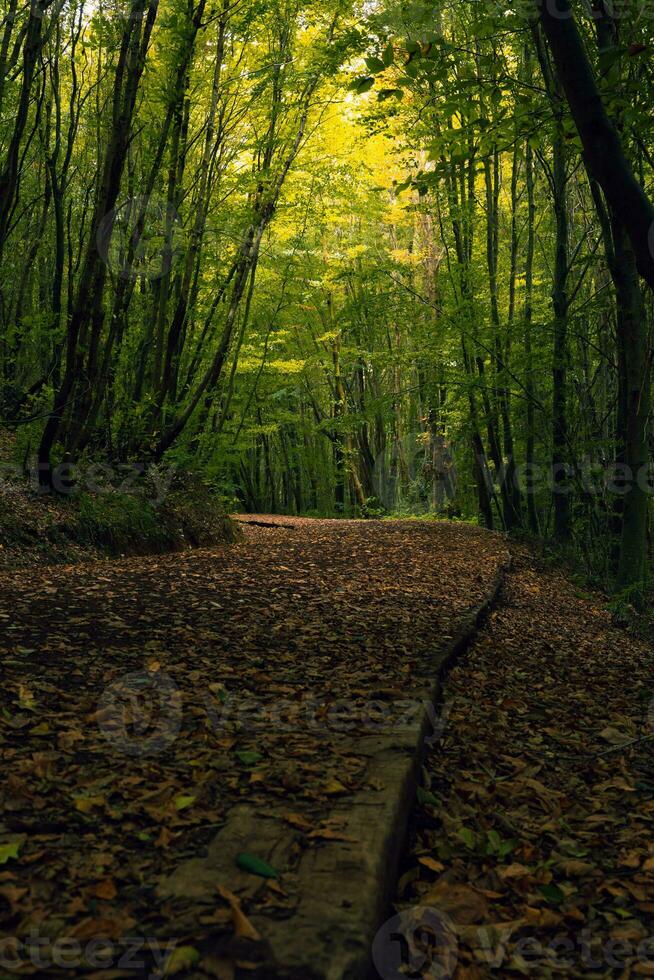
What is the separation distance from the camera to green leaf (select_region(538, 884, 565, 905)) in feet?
7.04

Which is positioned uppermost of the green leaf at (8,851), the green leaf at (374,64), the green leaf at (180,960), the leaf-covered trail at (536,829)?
the green leaf at (374,64)

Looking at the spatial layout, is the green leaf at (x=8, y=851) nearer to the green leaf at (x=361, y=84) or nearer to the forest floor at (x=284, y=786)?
the forest floor at (x=284, y=786)

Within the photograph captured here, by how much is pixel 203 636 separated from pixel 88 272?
4.54 meters

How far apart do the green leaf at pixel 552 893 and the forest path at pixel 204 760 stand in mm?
489

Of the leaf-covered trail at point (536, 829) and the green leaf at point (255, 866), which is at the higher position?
the green leaf at point (255, 866)

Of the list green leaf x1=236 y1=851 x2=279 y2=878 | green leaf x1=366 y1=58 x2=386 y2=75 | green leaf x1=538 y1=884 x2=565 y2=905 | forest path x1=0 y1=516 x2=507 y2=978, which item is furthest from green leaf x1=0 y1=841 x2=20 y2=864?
green leaf x1=366 y1=58 x2=386 y2=75

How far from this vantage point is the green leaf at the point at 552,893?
2145 mm

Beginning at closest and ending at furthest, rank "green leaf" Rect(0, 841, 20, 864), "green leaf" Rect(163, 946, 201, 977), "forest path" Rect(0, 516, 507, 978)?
"green leaf" Rect(163, 946, 201, 977) → "forest path" Rect(0, 516, 507, 978) → "green leaf" Rect(0, 841, 20, 864)

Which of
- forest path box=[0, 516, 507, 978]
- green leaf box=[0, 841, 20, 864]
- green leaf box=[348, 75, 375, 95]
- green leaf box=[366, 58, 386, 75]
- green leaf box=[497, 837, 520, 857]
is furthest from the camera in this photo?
green leaf box=[348, 75, 375, 95]

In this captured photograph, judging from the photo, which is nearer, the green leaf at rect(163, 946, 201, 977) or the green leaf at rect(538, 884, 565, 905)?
the green leaf at rect(163, 946, 201, 977)

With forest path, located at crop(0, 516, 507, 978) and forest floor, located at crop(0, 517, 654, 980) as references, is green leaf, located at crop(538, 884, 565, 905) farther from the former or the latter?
forest path, located at crop(0, 516, 507, 978)

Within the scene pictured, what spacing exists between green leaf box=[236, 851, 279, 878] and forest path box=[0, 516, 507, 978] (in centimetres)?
1

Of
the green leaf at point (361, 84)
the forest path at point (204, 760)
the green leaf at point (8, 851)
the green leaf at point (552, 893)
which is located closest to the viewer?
the forest path at point (204, 760)

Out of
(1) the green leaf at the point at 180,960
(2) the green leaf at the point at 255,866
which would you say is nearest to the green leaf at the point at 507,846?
(2) the green leaf at the point at 255,866
